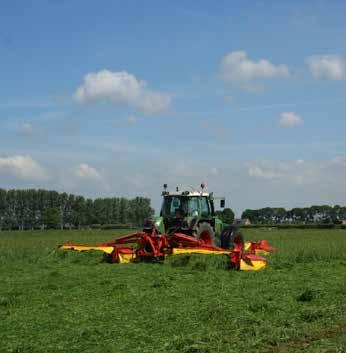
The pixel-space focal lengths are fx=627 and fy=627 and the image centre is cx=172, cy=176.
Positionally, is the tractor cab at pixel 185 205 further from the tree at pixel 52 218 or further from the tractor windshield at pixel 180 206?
the tree at pixel 52 218

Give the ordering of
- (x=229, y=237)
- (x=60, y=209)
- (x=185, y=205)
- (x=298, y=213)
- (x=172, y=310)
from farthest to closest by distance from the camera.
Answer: (x=298, y=213)
(x=60, y=209)
(x=185, y=205)
(x=229, y=237)
(x=172, y=310)

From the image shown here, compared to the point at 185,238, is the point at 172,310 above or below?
below

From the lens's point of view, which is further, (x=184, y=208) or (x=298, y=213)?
(x=298, y=213)

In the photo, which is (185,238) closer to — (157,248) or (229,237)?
(157,248)

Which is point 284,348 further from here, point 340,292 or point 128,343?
point 340,292

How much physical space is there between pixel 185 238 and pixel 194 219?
189 cm

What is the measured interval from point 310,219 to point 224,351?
157 meters

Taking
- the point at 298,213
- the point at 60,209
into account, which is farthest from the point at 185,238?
the point at 298,213

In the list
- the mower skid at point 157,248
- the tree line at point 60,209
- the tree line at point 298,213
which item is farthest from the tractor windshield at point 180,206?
the tree line at point 298,213

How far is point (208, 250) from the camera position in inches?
738

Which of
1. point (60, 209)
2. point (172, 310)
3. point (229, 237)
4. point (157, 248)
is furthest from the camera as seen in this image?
point (60, 209)

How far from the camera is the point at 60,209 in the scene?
133 metres

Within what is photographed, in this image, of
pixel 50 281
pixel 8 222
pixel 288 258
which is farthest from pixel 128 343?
pixel 8 222

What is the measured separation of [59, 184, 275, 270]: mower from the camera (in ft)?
61.5
